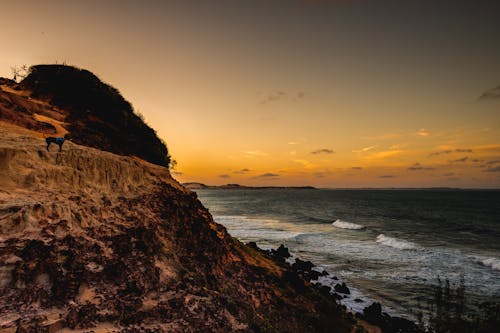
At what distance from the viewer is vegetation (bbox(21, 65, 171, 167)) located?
56.4ft

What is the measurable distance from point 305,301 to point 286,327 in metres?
3.80

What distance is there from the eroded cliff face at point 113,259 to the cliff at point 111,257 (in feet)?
0.11

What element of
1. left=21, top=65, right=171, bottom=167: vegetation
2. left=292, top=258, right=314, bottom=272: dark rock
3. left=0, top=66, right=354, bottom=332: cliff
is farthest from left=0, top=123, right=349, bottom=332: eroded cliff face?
left=292, top=258, right=314, bottom=272: dark rock

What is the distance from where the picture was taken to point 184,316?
881 centimetres

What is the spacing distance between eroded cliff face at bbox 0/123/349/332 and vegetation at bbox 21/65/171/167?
416 cm

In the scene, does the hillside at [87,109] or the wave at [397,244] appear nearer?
the hillside at [87,109]

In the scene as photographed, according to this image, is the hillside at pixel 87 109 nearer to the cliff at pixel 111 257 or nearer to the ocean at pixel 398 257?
the cliff at pixel 111 257

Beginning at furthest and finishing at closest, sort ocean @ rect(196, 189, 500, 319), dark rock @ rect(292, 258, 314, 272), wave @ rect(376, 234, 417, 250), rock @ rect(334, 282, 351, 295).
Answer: wave @ rect(376, 234, 417, 250)
dark rock @ rect(292, 258, 314, 272)
ocean @ rect(196, 189, 500, 319)
rock @ rect(334, 282, 351, 295)

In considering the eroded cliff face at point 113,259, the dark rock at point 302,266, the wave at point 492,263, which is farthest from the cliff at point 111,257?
the wave at point 492,263

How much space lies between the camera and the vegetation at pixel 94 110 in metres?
17.2

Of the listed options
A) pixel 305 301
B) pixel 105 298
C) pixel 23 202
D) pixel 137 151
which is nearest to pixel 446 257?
pixel 305 301

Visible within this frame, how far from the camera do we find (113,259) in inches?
378

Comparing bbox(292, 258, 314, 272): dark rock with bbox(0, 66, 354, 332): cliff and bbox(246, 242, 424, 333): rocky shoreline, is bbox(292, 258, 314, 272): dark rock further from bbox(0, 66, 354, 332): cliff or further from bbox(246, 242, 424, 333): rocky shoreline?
bbox(0, 66, 354, 332): cliff

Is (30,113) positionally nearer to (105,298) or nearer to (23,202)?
(23,202)
